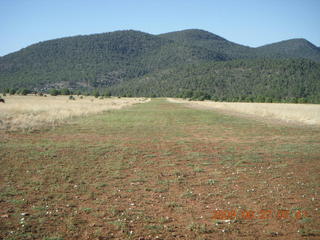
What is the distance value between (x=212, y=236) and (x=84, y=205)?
3.07 metres

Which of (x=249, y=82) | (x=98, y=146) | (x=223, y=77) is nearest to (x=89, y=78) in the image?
(x=223, y=77)

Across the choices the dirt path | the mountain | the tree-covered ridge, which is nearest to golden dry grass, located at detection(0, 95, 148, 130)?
the dirt path

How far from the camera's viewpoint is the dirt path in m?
5.40

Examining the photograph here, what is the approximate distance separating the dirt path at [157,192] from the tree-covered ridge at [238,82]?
281ft

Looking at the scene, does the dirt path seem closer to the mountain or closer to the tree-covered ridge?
the tree-covered ridge

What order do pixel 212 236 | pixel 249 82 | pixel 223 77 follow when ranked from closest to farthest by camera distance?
1. pixel 212 236
2. pixel 249 82
3. pixel 223 77

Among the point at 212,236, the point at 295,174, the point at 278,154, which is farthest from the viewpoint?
the point at 278,154

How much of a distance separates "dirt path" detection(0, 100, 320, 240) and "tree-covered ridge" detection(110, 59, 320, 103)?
3378 inches

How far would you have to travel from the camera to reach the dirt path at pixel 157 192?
5402 mm

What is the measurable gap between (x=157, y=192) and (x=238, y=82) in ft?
420

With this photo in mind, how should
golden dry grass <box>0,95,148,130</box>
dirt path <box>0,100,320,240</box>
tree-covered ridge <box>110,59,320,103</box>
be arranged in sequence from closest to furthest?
dirt path <box>0,100,320,240</box> → golden dry grass <box>0,95,148,130</box> → tree-covered ridge <box>110,59,320,103</box>

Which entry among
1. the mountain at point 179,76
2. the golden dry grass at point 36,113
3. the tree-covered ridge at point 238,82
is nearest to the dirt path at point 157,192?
the golden dry grass at point 36,113

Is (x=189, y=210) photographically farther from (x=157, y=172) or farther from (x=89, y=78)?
(x=89, y=78)

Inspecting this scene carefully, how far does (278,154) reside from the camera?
12742 millimetres
